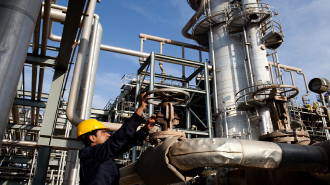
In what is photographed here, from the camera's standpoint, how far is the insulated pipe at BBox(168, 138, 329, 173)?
2.20 m

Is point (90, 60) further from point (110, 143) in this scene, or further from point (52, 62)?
point (110, 143)

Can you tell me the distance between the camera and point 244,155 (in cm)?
229

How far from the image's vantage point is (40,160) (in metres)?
5.33

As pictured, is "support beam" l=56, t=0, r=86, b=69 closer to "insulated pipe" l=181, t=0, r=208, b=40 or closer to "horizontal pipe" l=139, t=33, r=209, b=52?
"horizontal pipe" l=139, t=33, r=209, b=52

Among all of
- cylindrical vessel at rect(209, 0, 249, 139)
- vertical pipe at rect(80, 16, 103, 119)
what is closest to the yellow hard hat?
vertical pipe at rect(80, 16, 103, 119)

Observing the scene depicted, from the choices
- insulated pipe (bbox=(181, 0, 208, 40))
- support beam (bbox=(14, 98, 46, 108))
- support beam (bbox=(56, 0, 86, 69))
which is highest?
insulated pipe (bbox=(181, 0, 208, 40))

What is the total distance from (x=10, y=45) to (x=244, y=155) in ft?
7.00

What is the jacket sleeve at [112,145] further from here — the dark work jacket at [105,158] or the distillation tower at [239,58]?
the distillation tower at [239,58]

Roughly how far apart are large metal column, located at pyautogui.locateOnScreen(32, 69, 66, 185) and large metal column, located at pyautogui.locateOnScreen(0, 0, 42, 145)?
399 centimetres

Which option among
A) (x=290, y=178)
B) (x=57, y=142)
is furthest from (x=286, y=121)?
(x=57, y=142)

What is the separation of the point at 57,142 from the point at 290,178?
4.80 m

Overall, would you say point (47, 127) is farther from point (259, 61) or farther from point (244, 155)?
point (259, 61)

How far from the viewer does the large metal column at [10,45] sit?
→ 167 centimetres

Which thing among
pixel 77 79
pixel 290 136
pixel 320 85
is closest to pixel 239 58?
pixel 320 85
